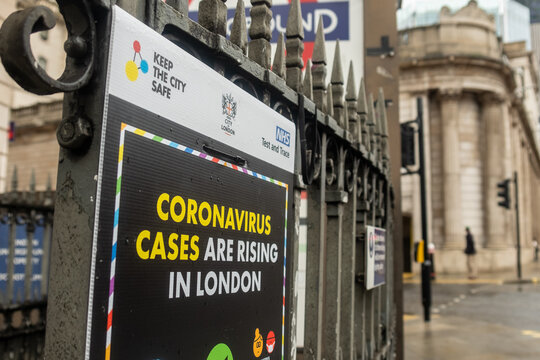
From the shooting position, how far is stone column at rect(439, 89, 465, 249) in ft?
82.4

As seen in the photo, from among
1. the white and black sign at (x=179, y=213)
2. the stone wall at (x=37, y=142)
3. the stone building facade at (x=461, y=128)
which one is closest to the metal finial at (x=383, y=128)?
the white and black sign at (x=179, y=213)

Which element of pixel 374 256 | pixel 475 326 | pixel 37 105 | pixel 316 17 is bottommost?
pixel 475 326

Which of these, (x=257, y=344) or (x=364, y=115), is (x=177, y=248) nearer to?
(x=257, y=344)

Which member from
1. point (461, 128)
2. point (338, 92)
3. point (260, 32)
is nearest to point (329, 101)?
point (338, 92)

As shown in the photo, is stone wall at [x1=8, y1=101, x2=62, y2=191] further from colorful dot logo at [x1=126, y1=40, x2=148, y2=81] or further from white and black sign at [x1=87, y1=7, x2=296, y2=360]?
colorful dot logo at [x1=126, y1=40, x2=148, y2=81]

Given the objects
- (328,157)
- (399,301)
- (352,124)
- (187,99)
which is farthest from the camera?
(399,301)

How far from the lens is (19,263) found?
16.7ft

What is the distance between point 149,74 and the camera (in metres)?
1.19

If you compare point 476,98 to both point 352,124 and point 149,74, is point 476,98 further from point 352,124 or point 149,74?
point 149,74

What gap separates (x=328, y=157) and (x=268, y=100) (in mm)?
719

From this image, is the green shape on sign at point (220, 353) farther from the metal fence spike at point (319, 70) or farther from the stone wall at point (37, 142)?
the stone wall at point (37, 142)

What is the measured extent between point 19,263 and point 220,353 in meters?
4.28

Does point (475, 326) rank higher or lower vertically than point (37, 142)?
lower

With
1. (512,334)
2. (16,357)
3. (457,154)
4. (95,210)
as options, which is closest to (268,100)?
(95,210)
